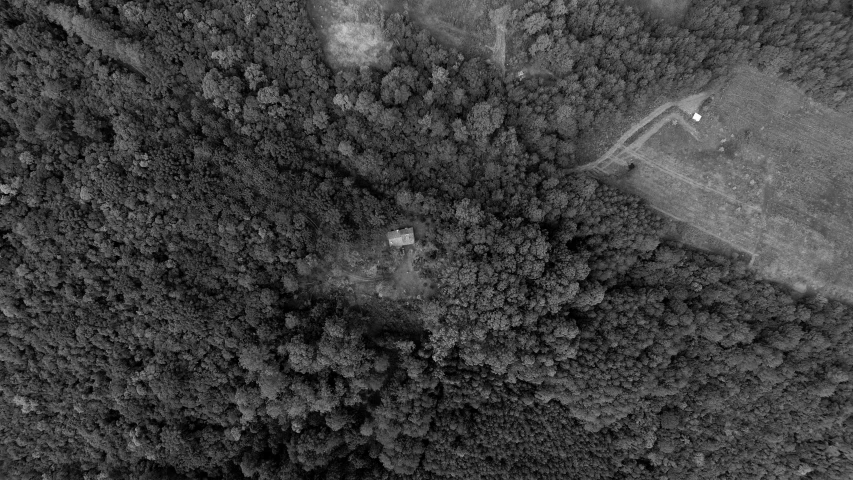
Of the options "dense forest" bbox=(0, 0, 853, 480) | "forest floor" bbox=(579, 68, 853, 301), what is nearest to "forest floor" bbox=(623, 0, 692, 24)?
"dense forest" bbox=(0, 0, 853, 480)

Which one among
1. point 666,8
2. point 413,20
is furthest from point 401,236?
point 666,8

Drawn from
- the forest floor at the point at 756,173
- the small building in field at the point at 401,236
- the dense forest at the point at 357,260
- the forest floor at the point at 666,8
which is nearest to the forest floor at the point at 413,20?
the dense forest at the point at 357,260

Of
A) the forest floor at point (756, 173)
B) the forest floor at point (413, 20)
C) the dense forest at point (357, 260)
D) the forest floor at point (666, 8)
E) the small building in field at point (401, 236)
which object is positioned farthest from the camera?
the forest floor at point (756, 173)

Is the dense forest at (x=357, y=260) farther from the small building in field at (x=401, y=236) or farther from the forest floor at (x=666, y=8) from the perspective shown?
the forest floor at (x=666, y=8)

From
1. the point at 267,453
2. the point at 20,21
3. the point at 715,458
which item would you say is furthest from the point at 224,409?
the point at 715,458

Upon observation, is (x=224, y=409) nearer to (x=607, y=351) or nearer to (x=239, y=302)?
(x=239, y=302)
